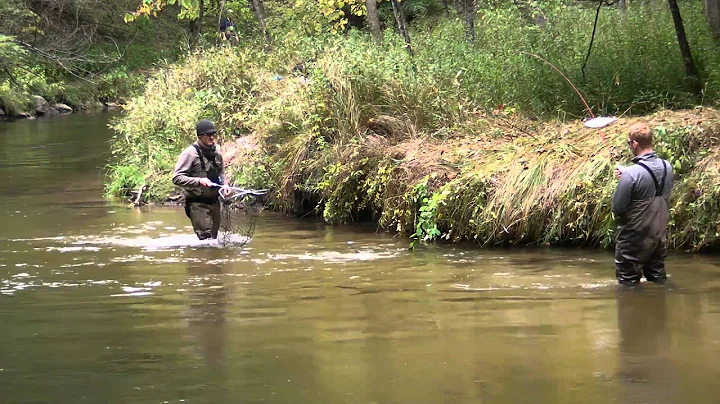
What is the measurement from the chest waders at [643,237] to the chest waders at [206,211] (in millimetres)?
5361

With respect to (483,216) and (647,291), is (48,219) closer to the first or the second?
(483,216)

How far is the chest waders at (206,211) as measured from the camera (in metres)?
12.0

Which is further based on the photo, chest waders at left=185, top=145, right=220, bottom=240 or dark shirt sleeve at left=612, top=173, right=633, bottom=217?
chest waders at left=185, top=145, right=220, bottom=240

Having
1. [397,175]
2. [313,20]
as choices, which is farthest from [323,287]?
[313,20]

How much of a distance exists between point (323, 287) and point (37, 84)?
127 ft

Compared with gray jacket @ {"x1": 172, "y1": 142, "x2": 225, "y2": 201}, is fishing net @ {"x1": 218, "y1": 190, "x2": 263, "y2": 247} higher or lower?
lower

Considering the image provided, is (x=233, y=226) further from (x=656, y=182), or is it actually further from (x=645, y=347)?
(x=645, y=347)

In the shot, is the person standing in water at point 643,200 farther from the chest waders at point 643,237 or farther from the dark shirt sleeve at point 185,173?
the dark shirt sleeve at point 185,173

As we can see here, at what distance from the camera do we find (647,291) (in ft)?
28.4

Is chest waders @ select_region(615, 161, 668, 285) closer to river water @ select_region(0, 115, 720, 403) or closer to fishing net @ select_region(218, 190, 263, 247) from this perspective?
river water @ select_region(0, 115, 720, 403)

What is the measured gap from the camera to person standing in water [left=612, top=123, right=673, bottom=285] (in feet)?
28.0

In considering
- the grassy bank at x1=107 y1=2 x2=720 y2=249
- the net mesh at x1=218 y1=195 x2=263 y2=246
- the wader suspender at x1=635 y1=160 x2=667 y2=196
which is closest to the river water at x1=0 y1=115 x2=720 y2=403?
the net mesh at x1=218 y1=195 x2=263 y2=246

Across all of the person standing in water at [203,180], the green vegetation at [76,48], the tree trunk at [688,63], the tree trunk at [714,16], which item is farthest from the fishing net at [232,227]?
the green vegetation at [76,48]

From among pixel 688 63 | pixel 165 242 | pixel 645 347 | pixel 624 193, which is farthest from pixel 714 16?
pixel 645 347
